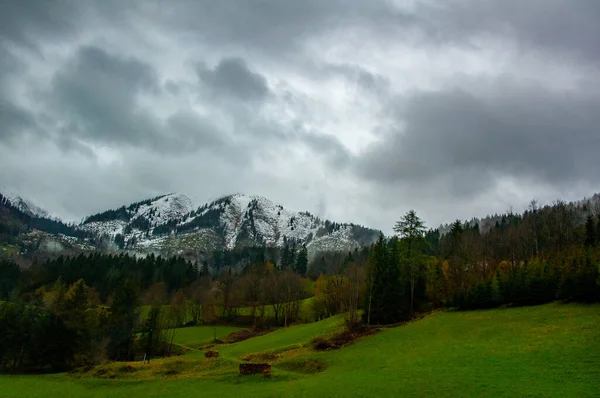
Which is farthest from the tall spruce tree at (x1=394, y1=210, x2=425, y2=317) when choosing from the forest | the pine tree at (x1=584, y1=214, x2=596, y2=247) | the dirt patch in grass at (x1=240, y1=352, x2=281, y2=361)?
the pine tree at (x1=584, y1=214, x2=596, y2=247)

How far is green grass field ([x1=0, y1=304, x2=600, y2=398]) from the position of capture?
91.0 ft

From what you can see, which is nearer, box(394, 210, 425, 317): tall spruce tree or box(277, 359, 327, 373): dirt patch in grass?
box(277, 359, 327, 373): dirt patch in grass

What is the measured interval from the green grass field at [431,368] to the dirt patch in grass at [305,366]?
128mm

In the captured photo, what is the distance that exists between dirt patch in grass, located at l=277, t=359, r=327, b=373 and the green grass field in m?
0.13

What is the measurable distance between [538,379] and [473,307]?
37.9 metres

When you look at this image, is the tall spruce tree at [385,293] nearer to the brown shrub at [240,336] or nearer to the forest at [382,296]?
the forest at [382,296]

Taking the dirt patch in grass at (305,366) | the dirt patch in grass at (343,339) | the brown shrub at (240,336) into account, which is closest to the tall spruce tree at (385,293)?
the dirt patch in grass at (343,339)

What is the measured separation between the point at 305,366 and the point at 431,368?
15095mm

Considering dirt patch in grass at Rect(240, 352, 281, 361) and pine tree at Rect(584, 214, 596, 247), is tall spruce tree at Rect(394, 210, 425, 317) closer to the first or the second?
dirt patch in grass at Rect(240, 352, 281, 361)

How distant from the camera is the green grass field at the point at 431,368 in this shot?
27750mm

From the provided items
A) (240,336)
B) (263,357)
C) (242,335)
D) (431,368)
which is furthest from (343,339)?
(242,335)

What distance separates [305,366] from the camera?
43812mm

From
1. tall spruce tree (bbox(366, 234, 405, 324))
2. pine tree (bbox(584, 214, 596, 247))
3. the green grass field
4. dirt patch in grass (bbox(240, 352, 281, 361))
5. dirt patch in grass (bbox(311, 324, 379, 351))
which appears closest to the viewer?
the green grass field

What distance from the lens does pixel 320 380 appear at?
34656 mm
